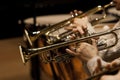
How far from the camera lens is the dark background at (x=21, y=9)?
4957 millimetres

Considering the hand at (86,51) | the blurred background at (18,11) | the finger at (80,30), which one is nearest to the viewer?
the hand at (86,51)

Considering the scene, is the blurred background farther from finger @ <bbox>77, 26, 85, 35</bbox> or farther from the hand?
the hand

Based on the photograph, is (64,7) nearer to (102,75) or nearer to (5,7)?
(5,7)

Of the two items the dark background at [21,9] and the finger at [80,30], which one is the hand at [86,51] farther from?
the dark background at [21,9]

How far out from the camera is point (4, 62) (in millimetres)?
4027

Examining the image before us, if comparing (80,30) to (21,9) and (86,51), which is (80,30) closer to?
(86,51)

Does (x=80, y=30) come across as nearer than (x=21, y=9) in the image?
Yes

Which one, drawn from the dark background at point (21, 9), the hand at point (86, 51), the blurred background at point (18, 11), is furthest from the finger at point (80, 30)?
the dark background at point (21, 9)

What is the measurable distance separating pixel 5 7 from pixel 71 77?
2.91 m

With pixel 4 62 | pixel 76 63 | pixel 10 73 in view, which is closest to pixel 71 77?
pixel 76 63

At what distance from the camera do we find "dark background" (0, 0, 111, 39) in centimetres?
496

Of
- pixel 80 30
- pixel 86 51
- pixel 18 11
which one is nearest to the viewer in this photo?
pixel 86 51

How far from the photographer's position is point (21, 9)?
506 centimetres

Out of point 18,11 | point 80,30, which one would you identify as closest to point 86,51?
point 80,30
